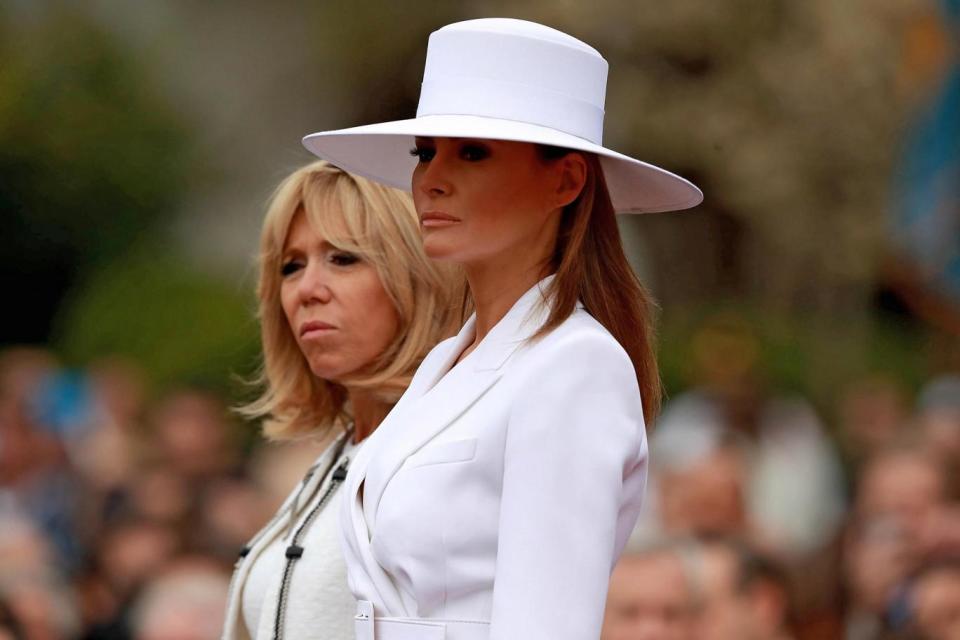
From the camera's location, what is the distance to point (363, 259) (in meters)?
3.95

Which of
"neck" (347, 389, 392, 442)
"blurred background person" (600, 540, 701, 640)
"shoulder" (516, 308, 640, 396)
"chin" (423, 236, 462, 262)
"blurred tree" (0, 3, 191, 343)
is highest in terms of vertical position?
"chin" (423, 236, 462, 262)

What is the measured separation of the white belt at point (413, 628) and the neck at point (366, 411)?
1.03 metres

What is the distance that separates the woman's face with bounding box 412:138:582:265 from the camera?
9.67 feet

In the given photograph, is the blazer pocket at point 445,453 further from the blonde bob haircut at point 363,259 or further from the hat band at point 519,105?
the blonde bob haircut at point 363,259

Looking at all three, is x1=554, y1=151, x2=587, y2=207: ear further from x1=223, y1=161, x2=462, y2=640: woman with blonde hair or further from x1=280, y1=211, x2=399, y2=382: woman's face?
x1=280, y1=211, x2=399, y2=382: woman's face

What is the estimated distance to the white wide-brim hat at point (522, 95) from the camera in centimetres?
292

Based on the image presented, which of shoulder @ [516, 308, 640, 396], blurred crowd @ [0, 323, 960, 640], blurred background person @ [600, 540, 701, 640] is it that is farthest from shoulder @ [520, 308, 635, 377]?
blurred crowd @ [0, 323, 960, 640]

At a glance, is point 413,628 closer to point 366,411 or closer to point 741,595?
point 366,411

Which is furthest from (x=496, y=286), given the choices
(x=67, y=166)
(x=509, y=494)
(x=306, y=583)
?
(x=67, y=166)

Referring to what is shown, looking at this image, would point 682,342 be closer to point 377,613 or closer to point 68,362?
point 68,362

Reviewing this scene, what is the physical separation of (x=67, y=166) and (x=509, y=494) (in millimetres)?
14110

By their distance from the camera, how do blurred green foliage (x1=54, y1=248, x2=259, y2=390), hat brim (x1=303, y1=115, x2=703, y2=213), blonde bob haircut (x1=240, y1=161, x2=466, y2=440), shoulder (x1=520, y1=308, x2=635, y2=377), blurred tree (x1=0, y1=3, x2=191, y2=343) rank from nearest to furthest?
1. shoulder (x1=520, y1=308, x2=635, y2=377)
2. hat brim (x1=303, y1=115, x2=703, y2=213)
3. blonde bob haircut (x1=240, y1=161, x2=466, y2=440)
4. blurred green foliage (x1=54, y1=248, x2=259, y2=390)
5. blurred tree (x1=0, y1=3, x2=191, y2=343)

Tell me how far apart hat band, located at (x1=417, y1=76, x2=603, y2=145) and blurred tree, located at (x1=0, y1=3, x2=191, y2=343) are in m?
13.7

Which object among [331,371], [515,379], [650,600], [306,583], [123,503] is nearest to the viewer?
[515,379]
